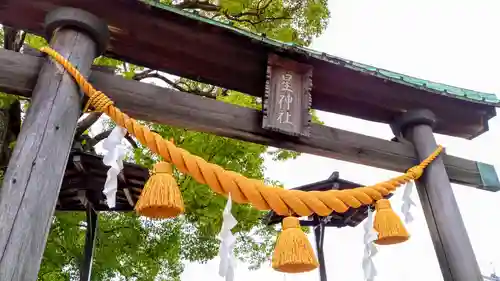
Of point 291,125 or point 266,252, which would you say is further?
point 266,252

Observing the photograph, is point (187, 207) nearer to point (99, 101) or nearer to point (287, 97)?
point (287, 97)

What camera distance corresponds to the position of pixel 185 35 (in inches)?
133

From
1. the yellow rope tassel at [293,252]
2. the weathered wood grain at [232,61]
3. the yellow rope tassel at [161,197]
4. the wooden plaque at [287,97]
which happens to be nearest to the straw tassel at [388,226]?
the yellow rope tassel at [293,252]

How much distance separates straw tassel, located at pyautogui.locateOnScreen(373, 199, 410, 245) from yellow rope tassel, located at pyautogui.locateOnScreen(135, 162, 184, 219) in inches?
63.5

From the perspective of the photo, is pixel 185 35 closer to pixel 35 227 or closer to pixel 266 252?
pixel 35 227

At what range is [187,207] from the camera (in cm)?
655

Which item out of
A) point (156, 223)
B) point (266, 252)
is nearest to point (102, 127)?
Result: point (156, 223)

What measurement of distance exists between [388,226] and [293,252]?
3.05ft

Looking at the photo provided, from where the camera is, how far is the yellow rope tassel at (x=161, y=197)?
2.53 m

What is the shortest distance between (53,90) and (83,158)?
195cm

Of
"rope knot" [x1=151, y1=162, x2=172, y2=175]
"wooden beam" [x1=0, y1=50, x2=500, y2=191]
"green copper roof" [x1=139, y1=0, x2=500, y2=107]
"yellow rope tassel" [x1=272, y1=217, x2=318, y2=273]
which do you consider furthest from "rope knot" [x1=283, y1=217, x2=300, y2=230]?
"green copper roof" [x1=139, y1=0, x2=500, y2=107]

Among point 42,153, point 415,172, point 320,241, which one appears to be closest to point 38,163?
point 42,153

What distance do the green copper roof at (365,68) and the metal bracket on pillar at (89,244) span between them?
303 centimetres

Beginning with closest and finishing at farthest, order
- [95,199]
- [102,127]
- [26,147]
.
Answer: [26,147]
[95,199]
[102,127]
